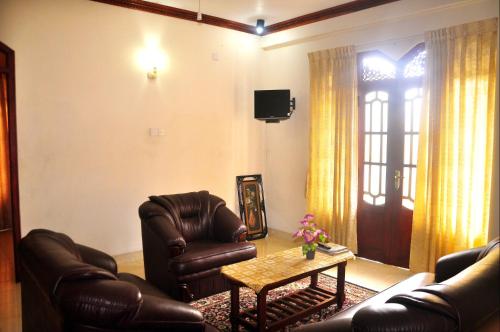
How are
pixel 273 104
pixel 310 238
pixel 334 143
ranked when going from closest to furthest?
pixel 310 238 < pixel 334 143 < pixel 273 104

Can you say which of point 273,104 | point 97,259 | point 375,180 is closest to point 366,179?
point 375,180

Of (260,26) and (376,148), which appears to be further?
(260,26)

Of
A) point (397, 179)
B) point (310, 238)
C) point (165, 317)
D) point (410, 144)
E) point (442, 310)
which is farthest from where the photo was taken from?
point (397, 179)

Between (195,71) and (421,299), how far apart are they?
4139mm

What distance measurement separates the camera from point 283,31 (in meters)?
5.28

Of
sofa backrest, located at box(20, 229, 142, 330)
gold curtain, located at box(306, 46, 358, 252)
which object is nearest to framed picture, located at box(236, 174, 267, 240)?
gold curtain, located at box(306, 46, 358, 252)

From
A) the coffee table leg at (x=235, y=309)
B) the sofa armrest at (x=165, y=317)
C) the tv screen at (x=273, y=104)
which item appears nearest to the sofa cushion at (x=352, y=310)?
the sofa armrest at (x=165, y=317)

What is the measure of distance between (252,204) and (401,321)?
4.21 metres

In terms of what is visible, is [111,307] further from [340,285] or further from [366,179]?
[366,179]

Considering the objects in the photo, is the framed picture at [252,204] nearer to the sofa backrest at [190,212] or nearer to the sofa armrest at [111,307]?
the sofa backrest at [190,212]

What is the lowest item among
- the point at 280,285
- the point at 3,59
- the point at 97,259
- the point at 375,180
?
the point at 280,285

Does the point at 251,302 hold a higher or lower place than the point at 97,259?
lower

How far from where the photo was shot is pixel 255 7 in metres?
4.61

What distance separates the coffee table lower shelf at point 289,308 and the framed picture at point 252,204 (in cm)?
213
